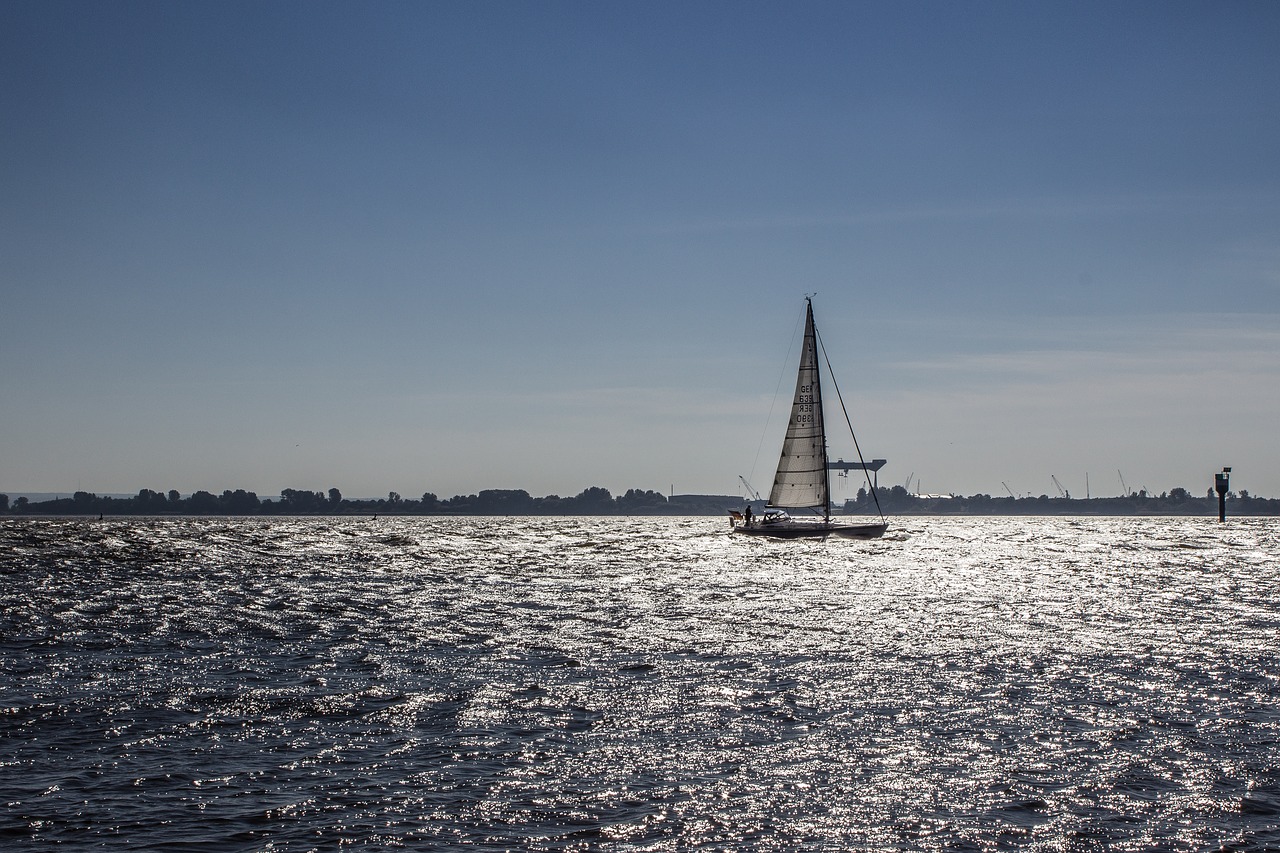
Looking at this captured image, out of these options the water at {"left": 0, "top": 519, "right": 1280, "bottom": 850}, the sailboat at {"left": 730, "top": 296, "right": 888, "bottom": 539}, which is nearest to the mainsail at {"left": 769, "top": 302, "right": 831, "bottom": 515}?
the sailboat at {"left": 730, "top": 296, "right": 888, "bottom": 539}

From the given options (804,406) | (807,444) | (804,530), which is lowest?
(804,530)

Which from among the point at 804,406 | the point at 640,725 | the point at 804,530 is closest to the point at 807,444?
the point at 804,406

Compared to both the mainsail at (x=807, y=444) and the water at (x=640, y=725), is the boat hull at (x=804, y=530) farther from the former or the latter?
the water at (x=640, y=725)

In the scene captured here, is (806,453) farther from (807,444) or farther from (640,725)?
(640,725)

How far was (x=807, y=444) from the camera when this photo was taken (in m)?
114

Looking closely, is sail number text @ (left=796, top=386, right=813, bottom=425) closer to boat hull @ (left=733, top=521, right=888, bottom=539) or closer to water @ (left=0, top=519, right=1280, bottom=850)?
boat hull @ (left=733, top=521, right=888, bottom=539)

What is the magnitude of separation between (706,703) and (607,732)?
3.82 metres

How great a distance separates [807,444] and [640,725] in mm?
91901

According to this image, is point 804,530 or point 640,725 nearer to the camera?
point 640,725

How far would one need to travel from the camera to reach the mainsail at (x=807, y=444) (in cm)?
11325

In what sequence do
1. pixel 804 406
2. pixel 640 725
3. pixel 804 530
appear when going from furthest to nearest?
pixel 804 530, pixel 804 406, pixel 640 725

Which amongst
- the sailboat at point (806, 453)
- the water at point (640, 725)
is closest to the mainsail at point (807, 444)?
the sailboat at point (806, 453)

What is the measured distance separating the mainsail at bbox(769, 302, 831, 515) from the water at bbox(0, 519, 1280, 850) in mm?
61482

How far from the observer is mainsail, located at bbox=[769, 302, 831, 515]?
113 m
